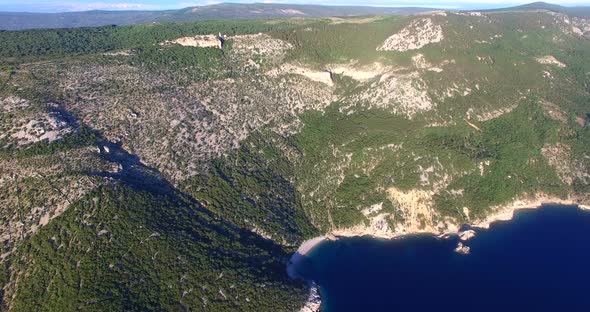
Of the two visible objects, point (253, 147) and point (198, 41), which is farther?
point (198, 41)

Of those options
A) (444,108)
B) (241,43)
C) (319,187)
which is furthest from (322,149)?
(241,43)

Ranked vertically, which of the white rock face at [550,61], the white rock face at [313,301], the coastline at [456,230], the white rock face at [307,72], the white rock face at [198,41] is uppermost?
the white rock face at [198,41]

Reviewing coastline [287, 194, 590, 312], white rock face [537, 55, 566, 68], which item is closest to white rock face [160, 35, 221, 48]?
coastline [287, 194, 590, 312]

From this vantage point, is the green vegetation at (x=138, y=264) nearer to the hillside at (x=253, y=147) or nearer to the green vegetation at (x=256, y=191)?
the hillside at (x=253, y=147)

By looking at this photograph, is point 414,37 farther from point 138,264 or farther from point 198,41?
point 138,264

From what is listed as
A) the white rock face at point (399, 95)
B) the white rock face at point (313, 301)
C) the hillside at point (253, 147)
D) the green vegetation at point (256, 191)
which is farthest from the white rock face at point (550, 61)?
the white rock face at point (313, 301)

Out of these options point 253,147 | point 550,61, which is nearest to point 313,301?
point 253,147

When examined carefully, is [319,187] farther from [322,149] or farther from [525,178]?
[525,178]

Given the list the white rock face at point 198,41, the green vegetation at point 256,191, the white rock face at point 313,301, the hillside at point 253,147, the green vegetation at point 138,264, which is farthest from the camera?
the white rock face at point 198,41
